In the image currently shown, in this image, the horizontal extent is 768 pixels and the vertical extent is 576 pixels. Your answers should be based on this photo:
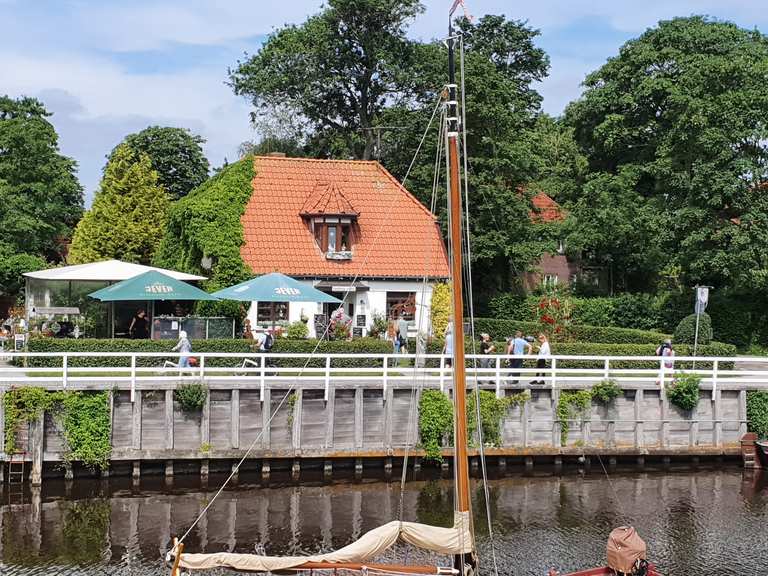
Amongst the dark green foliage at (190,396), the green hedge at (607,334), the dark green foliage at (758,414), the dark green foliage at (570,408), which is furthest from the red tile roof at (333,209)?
the dark green foliage at (758,414)

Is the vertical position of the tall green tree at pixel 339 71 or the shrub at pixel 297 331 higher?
the tall green tree at pixel 339 71

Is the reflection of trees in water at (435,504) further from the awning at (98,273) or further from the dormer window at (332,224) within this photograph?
the dormer window at (332,224)

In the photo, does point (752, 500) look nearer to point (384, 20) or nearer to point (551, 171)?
point (551, 171)

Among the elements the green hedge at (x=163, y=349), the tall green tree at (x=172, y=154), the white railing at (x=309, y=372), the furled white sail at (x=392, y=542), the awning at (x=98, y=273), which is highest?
the tall green tree at (x=172, y=154)

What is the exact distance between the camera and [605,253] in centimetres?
4897

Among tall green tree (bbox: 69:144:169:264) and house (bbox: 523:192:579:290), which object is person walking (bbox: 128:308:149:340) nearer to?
tall green tree (bbox: 69:144:169:264)

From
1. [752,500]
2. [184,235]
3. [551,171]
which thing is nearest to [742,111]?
[551,171]

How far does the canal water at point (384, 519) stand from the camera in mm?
18406

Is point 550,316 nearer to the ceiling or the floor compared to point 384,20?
nearer to the floor

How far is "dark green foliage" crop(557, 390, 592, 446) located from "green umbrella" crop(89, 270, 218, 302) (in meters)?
11.3

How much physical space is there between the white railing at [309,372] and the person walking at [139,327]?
381 centimetres

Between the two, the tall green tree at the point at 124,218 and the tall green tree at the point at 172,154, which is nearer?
the tall green tree at the point at 124,218

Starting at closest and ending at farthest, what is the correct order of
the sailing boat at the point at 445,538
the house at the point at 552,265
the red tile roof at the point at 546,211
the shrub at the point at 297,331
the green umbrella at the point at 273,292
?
1. the sailing boat at the point at 445,538
2. the green umbrella at the point at 273,292
3. the shrub at the point at 297,331
4. the red tile roof at the point at 546,211
5. the house at the point at 552,265

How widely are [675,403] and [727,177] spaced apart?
16.0m
